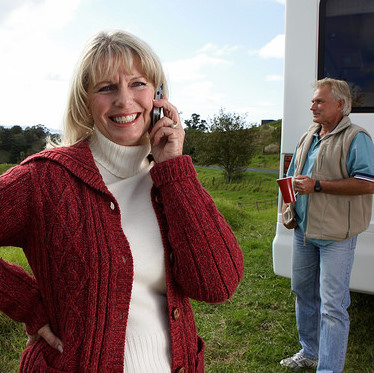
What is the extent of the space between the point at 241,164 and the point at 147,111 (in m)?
24.9

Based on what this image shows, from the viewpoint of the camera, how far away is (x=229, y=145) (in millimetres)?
25938

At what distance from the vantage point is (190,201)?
141 cm

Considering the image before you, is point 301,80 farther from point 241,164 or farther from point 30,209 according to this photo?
point 241,164

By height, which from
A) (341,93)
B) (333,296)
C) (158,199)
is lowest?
(333,296)

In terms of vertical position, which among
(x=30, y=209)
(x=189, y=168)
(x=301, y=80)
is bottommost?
(x=30, y=209)

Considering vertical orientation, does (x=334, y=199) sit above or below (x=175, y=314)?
above

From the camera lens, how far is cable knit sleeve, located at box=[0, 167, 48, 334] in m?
1.27

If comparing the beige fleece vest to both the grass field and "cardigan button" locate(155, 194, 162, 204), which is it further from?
"cardigan button" locate(155, 194, 162, 204)

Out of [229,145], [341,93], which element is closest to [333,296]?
[341,93]

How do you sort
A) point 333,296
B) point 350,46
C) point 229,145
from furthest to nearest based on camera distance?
point 229,145
point 350,46
point 333,296

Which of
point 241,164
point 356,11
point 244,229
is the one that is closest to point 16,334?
point 356,11

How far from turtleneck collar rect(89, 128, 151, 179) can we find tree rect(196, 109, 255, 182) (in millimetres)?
24447

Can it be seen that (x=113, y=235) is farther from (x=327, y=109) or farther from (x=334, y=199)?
(x=327, y=109)

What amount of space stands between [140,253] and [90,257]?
19 cm
